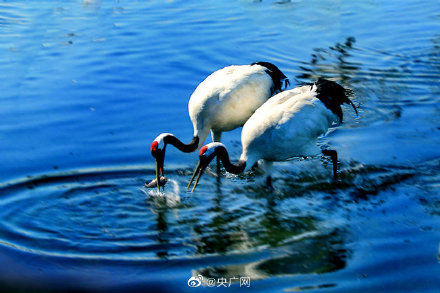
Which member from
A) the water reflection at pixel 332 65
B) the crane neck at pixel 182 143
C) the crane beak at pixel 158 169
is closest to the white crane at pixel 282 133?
the crane beak at pixel 158 169

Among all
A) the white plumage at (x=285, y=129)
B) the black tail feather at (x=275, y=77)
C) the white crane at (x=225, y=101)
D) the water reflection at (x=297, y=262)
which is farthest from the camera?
the black tail feather at (x=275, y=77)

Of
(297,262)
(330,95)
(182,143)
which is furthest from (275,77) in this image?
(297,262)

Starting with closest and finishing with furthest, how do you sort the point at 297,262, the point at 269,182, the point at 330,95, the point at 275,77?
the point at 297,262
the point at 269,182
the point at 330,95
the point at 275,77

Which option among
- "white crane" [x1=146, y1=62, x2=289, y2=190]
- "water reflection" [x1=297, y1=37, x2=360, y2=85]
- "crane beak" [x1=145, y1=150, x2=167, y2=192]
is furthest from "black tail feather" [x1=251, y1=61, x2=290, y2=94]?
"crane beak" [x1=145, y1=150, x2=167, y2=192]

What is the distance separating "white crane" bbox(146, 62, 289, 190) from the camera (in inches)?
312

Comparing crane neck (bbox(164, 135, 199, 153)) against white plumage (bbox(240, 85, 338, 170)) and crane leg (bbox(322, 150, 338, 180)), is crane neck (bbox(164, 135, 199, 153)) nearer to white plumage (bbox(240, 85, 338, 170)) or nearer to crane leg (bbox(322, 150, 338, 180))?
white plumage (bbox(240, 85, 338, 170))

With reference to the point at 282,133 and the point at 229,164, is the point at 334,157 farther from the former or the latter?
the point at 229,164

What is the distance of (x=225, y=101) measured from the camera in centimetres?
790

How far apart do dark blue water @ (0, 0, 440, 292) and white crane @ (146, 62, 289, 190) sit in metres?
0.38

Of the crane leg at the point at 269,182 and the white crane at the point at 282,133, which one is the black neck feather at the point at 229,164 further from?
the crane leg at the point at 269,182

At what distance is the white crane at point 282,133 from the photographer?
7.18 m

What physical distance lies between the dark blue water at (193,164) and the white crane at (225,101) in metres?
0.38

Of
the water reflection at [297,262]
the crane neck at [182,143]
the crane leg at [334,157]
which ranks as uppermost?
the crane neck at [182,143]

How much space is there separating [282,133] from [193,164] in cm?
134
